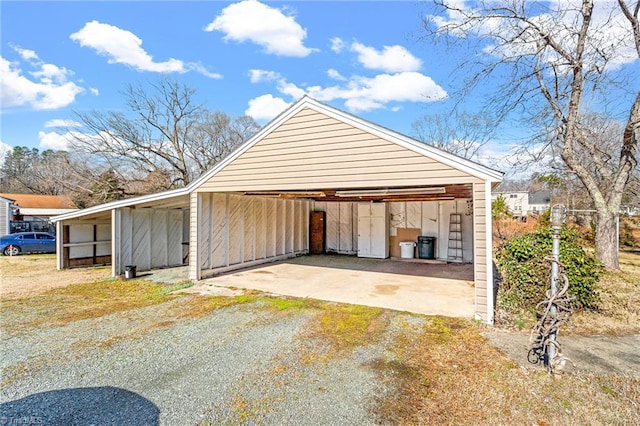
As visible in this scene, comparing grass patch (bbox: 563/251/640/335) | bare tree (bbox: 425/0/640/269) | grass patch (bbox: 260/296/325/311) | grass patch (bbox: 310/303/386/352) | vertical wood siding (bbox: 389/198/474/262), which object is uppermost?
bare tree (bbox: 425/0/640/269)

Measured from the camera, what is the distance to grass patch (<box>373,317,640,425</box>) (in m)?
2.67

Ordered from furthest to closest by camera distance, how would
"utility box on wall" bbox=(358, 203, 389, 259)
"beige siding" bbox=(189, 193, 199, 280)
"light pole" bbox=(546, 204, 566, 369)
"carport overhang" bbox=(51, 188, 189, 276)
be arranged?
"utility box on wall" bbox=(358, 203, 389, 259)
"carport overhang" bbox=(51, 188, 189, 276)
"beige siding" bbox=(189, 193, 199, 280)
"light pole" bbox=(546, 204, 566, 369)

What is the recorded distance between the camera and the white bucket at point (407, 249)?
39.7 feet

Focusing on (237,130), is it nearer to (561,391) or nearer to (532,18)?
(532,18)

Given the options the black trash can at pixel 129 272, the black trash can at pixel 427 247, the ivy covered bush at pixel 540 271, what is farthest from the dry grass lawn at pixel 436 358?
the black trash can at pixel 427 247

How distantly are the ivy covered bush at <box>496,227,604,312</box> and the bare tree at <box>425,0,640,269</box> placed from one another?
22.4ft

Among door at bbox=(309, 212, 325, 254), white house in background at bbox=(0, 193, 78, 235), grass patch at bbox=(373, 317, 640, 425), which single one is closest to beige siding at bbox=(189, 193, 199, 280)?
grass patch at bbox=(373, 317, 640, 425)

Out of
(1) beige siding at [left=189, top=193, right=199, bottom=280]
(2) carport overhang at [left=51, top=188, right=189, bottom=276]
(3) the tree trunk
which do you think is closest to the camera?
(1) beige siding at [left=189, top=193, right=199, bottom=280]

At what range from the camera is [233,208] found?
31.0 ft

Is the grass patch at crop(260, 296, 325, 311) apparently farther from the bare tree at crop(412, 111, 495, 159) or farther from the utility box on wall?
the bare tree at crop(412, 111, 495, 159)

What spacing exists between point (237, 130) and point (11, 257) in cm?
1697

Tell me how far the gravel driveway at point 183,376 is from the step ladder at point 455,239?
308 inches

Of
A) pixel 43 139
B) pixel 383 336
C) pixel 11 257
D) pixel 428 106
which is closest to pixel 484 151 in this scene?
pixel 428 106

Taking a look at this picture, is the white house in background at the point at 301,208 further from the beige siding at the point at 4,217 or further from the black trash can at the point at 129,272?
the beige siding at the point at 4,217
